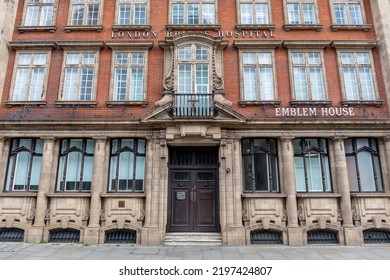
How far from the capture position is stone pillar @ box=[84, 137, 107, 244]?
34.0 ft

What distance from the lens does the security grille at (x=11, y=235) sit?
10.6 meters

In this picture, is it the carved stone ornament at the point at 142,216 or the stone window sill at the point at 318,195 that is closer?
the carved stone ornament at the point at 142,216

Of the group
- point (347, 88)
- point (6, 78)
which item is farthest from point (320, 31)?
point (6, 78)

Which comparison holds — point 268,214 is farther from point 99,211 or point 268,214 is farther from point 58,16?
point 58,16

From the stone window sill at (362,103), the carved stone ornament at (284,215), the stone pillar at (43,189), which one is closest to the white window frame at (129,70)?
the stone pillar at (43,189)

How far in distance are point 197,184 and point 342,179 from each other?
19.2ft

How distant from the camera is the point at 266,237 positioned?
10.6 metres

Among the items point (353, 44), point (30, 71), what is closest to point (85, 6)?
point (30, 71)

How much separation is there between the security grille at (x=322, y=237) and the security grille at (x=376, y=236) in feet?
3.90

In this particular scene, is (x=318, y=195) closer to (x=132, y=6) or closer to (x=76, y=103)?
(x=76, y=103)

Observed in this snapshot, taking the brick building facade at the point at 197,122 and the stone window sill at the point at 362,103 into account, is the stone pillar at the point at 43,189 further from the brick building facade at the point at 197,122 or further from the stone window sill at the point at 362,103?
the stone window sill at the point at 362,103

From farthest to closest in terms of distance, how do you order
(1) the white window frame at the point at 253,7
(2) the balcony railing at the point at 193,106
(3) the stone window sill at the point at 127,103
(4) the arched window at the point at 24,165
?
(1) the white window frame at the point at 253,7
(3) the stone window sill at the point at 127,103
(4) the arched window at the point at 24,165
(2) the balcony railing at the point at 193,106

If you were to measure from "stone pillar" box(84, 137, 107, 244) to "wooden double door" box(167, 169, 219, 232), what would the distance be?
2777mm

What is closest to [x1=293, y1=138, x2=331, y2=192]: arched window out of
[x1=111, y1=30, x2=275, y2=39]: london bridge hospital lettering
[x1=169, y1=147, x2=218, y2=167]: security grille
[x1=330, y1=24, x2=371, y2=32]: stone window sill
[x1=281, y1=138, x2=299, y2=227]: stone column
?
[x1=281, y1=138, x2=299, y2=227]: stone column
